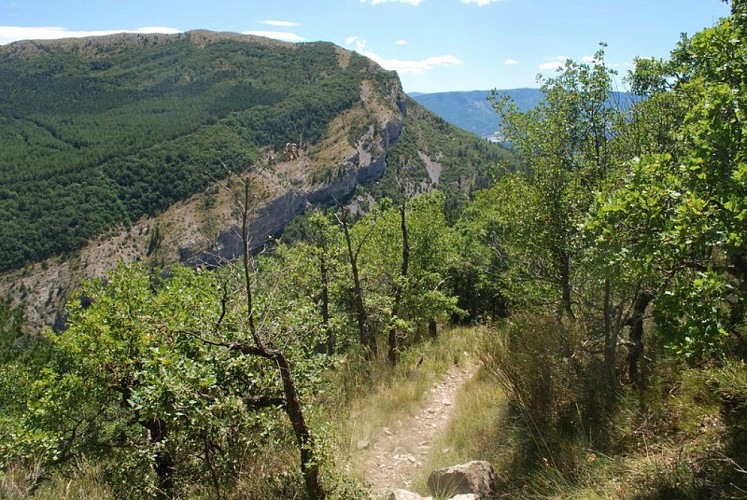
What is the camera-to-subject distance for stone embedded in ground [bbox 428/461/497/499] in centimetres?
616

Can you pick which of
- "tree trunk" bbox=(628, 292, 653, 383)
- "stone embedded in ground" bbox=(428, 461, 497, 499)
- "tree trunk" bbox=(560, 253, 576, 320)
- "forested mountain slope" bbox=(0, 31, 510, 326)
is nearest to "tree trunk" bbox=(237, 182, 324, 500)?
"stone embedded in ground" bbox=(428, 461, 497, 499)

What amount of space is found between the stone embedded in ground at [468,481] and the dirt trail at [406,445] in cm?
105

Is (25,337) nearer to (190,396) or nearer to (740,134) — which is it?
(190,396)

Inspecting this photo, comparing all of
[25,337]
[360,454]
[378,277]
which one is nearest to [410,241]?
[378,277]

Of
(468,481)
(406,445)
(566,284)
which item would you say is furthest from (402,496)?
(566,284)

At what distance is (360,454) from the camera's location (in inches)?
341

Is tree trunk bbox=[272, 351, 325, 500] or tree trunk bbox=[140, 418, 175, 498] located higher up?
tree trunk bbox=[272, 351, 325, 500]

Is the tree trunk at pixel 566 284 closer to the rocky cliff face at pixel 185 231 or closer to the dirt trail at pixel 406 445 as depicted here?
the dirt trail at pixel 406 445

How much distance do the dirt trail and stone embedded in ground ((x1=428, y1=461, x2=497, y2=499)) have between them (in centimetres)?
105

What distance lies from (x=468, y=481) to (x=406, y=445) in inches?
129

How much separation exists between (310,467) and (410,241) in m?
14.9

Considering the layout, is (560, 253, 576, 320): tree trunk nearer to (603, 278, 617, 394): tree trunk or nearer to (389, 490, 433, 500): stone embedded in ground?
(603, 278, 617, 394): tree trunk

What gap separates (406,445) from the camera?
30.4 feet

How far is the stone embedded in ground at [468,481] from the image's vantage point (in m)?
6.16
